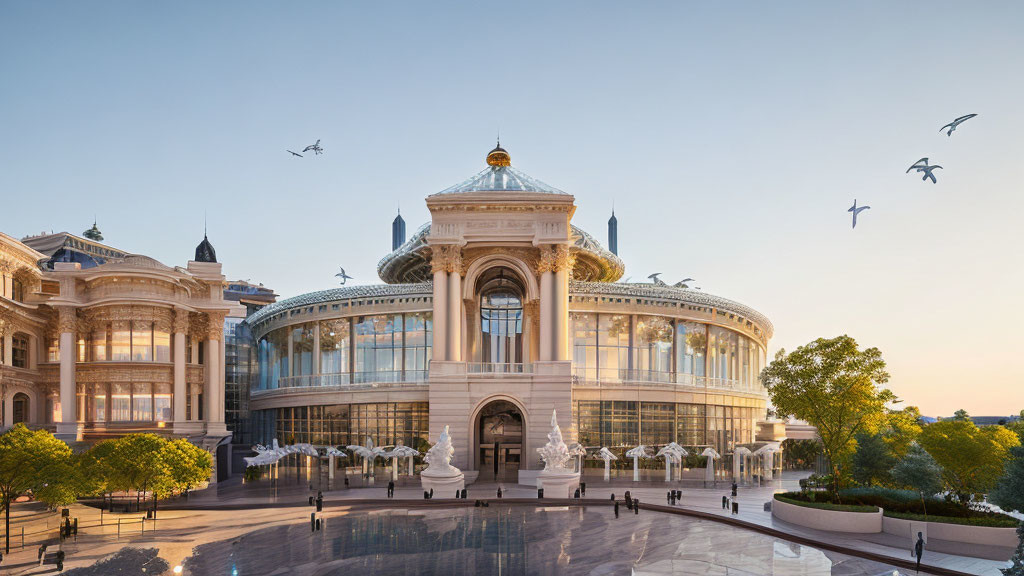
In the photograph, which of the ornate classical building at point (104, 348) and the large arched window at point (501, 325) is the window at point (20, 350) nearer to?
the ornate classical building at point (104, 348)

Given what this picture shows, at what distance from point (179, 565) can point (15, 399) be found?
30171mm

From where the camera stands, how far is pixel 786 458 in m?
66.9

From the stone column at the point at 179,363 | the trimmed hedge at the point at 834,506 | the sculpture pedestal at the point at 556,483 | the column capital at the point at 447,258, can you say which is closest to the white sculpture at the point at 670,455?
the sculpture pedestal at the point at 556,483

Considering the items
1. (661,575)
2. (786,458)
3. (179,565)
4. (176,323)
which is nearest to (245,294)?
(176,323)

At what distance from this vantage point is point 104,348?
4809cm

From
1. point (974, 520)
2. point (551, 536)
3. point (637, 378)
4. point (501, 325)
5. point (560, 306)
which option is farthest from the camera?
point (501, 325)

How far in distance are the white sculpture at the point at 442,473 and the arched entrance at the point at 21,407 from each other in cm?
2719

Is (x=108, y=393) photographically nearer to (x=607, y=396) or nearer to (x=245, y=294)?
(x=607, y=396)

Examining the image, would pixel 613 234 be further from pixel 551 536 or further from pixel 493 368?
pixel 551 536

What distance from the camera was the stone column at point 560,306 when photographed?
51.2 metres

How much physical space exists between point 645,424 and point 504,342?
1361 centimetres

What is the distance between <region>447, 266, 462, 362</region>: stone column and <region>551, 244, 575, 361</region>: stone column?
6817mm

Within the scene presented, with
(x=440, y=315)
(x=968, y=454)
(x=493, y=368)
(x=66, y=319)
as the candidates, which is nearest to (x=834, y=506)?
(x=968, y=454)

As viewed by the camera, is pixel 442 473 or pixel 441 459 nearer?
pixel 442 473
